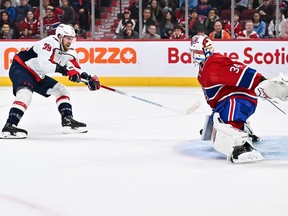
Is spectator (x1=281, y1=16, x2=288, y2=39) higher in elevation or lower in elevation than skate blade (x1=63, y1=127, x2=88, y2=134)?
higher

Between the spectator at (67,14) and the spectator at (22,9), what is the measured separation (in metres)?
0.44

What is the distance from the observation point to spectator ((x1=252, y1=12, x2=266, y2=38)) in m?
9.91

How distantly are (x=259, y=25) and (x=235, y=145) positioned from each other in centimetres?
574

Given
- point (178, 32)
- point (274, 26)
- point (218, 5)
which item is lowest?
point (178, 32)

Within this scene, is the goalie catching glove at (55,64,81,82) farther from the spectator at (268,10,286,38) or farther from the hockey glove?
the spectator at (268,10,286,38)

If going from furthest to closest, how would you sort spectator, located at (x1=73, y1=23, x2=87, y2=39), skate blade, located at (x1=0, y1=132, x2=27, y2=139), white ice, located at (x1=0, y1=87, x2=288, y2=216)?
spectator, located at (x1=73, y1=23, x2=87, y2=39), skate blade, located at (x1=0, y1=132, x2=27, y2=139), white ice, located at (x1=0, y1=87, x2=288, y2=216)

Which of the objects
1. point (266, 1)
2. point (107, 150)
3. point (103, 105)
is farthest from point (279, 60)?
point (107, 150)

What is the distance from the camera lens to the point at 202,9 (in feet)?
33.0

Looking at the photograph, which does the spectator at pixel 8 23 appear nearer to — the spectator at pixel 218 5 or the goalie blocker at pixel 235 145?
the spectator at pixel 218 5

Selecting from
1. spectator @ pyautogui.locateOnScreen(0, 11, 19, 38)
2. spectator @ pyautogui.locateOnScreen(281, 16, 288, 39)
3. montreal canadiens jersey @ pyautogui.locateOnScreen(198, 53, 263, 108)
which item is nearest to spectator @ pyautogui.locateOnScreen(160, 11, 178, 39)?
spectator @ pyautogui.locateOnScreen(281, 16, 288, 39)

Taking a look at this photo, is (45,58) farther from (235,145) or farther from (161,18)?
(161,18)

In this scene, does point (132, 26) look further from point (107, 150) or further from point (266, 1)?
point (107, 150)

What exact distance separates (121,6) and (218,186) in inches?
266

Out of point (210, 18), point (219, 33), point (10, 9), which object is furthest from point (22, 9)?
point (219, 33)
